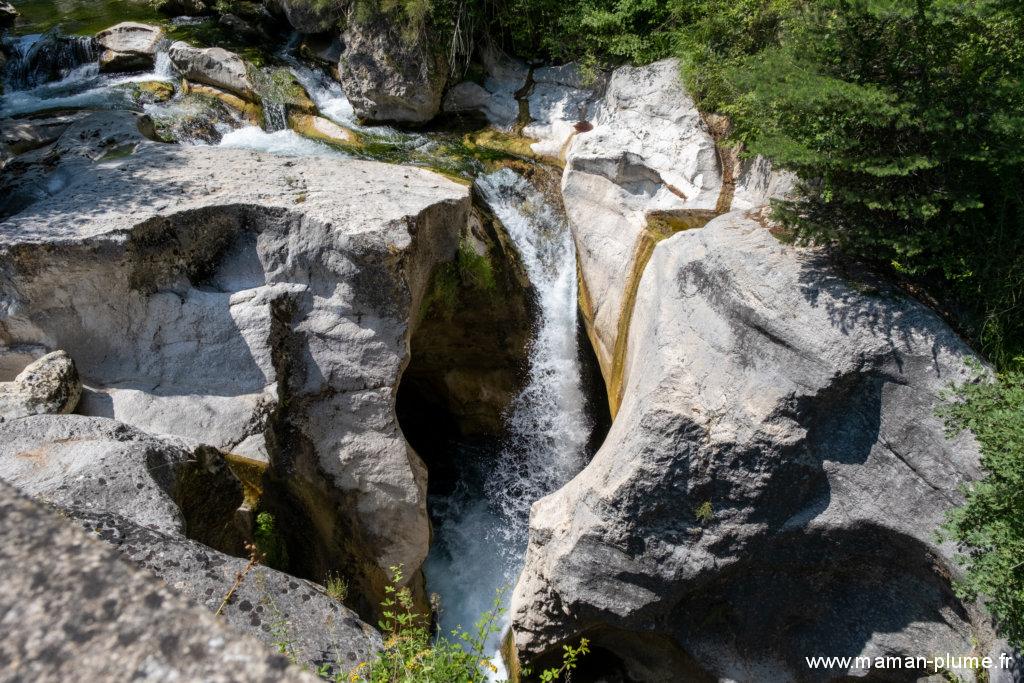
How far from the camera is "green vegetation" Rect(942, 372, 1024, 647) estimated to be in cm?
377

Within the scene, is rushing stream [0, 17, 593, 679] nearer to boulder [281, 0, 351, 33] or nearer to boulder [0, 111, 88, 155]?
boulder [0, 111, 88, 155]

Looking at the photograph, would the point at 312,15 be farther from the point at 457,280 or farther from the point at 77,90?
the point at 457,280

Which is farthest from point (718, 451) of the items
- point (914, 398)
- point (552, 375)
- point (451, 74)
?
point (451, 74)

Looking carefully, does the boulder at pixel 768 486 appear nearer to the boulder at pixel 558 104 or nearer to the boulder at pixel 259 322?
the boulder at pixel 259 322

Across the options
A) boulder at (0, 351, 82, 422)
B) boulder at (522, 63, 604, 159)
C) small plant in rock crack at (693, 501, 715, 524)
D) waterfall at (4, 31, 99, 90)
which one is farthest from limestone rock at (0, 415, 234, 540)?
waterfall at (4, 31, 99, 90)

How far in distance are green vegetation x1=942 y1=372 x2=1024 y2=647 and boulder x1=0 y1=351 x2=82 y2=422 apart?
6.25m

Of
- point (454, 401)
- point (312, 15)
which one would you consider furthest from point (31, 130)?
point (454, 401)

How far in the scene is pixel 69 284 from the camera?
575 cm

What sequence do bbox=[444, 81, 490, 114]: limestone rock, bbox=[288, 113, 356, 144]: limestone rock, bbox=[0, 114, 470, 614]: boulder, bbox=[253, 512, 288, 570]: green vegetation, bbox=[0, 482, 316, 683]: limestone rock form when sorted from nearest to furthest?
bbox=[0, 482, 316, 683]: limestone rock
bbox=[253, 512, 288, 570]: green vegetation
bbox=[0, 114, 470, 614]: boulder
bbox=[288, 113, 356, 144]: limestone rock
bbox=[444, 81, 490, 114]: limestone rock

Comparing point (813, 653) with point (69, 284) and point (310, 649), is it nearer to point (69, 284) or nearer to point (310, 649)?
point (310, 649)

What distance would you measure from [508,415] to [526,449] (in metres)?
0.49

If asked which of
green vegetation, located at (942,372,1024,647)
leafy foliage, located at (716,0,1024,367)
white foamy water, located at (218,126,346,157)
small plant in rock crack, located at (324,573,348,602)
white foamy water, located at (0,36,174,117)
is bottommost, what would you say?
small plant in rock crack, located at (324,573,348,602)

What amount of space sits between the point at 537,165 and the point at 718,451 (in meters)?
5.49

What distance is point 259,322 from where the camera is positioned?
592 cm
